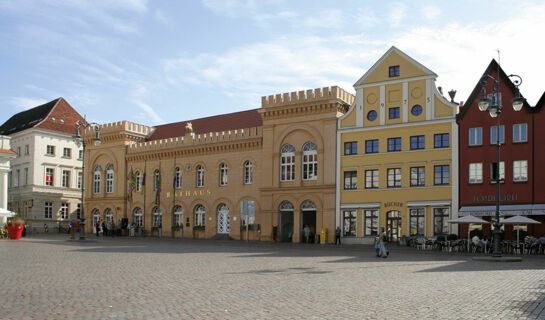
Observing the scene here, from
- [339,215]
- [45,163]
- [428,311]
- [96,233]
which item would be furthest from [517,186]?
[45,163]

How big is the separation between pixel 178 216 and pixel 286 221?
38.3 ft

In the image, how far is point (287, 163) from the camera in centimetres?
4631

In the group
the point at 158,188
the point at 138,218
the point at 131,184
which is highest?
the point at 131,184

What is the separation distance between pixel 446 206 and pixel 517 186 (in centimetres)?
461

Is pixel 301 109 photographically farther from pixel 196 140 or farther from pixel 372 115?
pixel 196 140

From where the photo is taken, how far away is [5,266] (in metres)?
19.7

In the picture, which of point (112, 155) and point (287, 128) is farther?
point (112, 155)

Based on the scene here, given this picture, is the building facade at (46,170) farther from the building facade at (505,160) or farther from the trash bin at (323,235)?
the building facade at (505,160)

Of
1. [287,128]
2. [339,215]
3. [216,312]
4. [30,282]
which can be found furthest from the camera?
[287,128]

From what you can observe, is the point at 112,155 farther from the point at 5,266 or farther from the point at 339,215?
the point at 5,266

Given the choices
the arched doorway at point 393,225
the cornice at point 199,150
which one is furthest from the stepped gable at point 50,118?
the arched doorway at point 393,225

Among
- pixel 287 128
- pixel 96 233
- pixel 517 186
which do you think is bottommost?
pixel 96 233

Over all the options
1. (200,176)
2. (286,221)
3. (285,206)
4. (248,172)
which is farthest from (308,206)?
(200,176)

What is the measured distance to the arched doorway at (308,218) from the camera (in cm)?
4459
